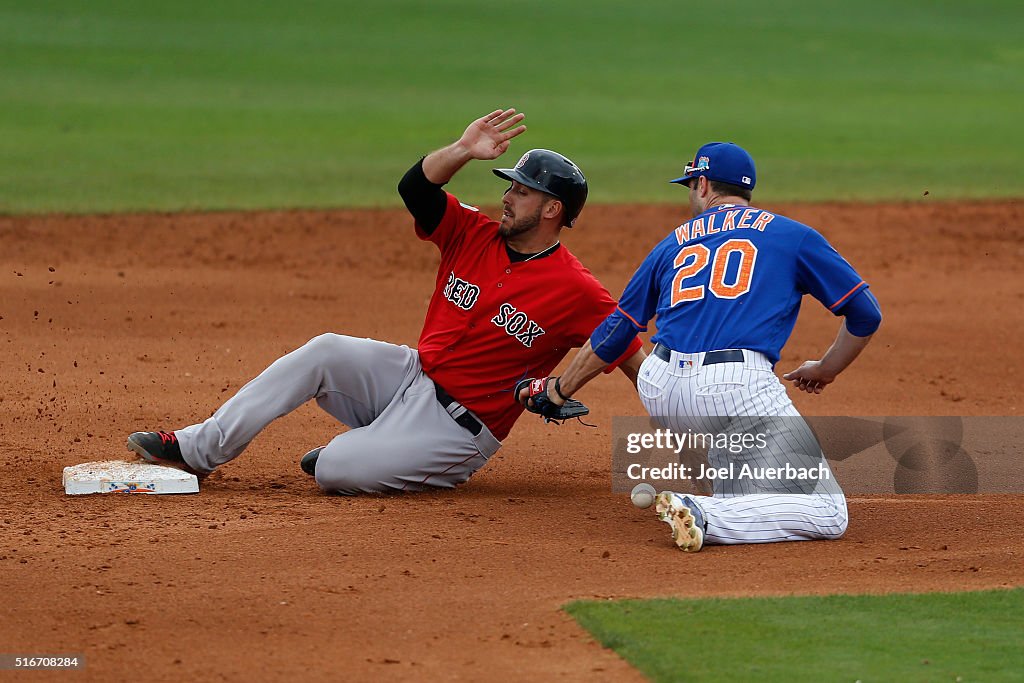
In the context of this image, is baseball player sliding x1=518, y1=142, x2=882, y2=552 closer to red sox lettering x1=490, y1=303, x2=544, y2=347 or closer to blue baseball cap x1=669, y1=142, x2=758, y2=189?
blue baseball cap x1=669, y1=142, x2=758, y2=189

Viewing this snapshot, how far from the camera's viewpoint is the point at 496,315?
6.20m

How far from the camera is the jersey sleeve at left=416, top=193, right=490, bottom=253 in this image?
637 cm

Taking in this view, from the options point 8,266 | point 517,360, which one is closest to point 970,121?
point 8,266

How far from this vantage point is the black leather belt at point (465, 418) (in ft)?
20.6

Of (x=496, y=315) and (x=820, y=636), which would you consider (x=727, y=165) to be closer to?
(x=496, y=315)

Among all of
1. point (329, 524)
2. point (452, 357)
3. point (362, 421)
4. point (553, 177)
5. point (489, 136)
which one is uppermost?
point (489, 136)

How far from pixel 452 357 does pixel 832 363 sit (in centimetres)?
174

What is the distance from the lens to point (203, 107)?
22594 millimetres

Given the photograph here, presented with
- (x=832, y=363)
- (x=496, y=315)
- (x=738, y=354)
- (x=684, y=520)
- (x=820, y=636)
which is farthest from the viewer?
(x=496, y=315)

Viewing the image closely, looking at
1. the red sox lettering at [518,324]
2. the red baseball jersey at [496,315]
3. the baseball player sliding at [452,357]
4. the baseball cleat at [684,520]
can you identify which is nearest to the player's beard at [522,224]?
the baseball player sliding at [452,357]

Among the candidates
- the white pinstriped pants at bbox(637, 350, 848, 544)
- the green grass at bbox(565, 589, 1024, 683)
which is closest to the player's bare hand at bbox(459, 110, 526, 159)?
the white pinstriped pants at bbox(637, 350, 848, 544)

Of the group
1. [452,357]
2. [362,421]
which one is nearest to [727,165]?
[452,357]

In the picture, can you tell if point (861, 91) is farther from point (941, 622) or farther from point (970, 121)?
point (941, 622)

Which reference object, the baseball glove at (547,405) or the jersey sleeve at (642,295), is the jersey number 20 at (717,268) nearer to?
the jersey sleeve at (642,295)
